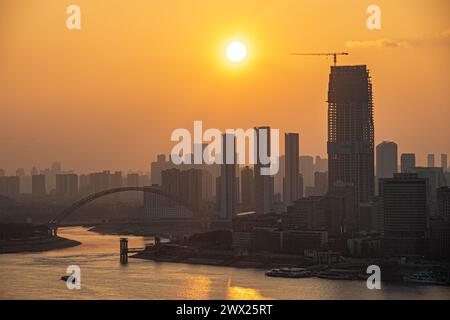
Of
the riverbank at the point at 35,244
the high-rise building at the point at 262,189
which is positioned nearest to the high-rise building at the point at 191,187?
the high-rise building at the point at 262,189

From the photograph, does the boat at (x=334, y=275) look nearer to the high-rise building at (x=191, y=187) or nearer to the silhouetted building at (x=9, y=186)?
the high-rise building at (x=191, y=187)

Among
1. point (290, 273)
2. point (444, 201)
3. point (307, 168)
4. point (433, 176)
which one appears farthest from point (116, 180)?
point (290, 273)

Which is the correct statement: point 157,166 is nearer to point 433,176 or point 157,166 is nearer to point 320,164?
point 320,164

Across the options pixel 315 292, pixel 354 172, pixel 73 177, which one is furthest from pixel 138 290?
pixel 73 177

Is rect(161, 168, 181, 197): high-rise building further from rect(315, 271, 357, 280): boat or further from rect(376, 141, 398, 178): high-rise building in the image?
rect(315, 271, 357, 280): boat

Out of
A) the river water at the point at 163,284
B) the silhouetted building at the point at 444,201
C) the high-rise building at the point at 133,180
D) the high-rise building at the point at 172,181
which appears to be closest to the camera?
the river water at the point at 163,284
